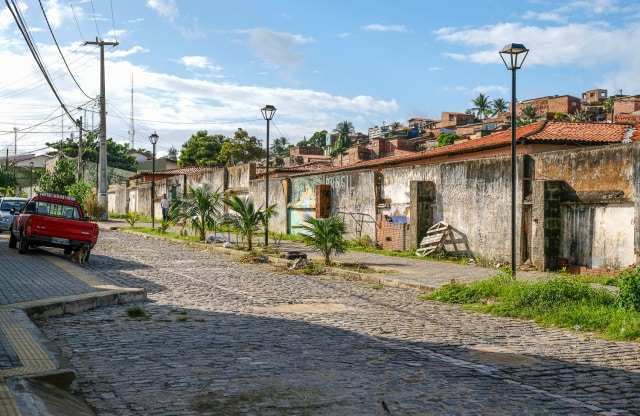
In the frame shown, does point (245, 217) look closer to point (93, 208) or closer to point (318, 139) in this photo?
point (93, 208)

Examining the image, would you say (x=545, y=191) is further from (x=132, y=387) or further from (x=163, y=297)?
(x=132, y=387)

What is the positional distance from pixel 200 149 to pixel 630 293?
68.8 m

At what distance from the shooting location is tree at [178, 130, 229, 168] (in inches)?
2970

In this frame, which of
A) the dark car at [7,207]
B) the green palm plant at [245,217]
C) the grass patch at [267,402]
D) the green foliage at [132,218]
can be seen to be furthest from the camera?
the green foliage at [132,218]

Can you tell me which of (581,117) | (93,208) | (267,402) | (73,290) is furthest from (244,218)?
(581,117)

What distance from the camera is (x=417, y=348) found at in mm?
7664

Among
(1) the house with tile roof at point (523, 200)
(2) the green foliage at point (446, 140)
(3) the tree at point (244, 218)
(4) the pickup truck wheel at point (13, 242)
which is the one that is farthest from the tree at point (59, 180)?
(3) the tree at point (244, 218)

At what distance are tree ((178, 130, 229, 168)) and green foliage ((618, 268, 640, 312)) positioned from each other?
2628 inches

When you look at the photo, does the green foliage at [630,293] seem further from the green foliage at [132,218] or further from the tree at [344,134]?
the tree at [344,134]

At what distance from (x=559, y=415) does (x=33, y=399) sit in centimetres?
381

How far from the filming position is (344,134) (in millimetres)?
109875

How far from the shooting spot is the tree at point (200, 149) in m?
75.4

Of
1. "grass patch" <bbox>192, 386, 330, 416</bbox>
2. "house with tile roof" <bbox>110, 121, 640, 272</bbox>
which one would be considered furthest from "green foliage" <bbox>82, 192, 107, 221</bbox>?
"grass patch" <bbox>192, 386, 330, 416</bbox>

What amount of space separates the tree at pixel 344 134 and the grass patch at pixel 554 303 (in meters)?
83.3
